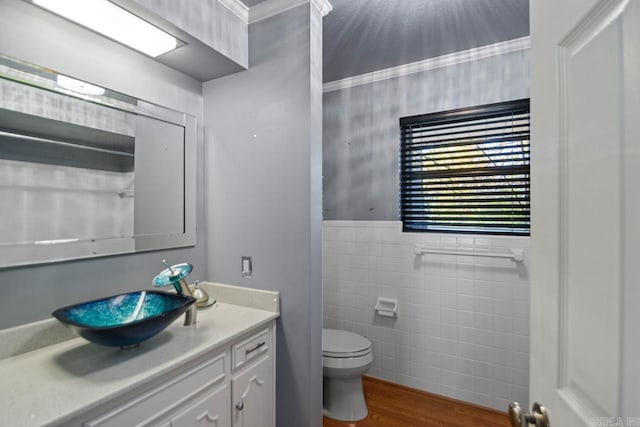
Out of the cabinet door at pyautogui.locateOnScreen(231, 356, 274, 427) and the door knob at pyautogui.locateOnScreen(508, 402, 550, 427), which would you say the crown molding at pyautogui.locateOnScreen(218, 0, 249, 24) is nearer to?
the cabinet door at pyautogui.locateOnScreen(231, 356, 274, 427)

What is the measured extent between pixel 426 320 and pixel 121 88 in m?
2.42

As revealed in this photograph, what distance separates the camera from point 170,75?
168 centimetres

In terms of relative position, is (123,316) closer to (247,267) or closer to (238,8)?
(247,267)

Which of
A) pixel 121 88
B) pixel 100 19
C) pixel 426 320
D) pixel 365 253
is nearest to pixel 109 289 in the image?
pixel 121 88

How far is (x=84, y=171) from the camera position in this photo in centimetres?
133

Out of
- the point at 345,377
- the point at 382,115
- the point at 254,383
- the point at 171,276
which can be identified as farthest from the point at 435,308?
the point at 171,276

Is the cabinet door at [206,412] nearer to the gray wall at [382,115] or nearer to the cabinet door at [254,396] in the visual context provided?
the cabinet door at [254,396]

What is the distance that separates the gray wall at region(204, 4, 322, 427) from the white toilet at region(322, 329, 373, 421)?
314 mm

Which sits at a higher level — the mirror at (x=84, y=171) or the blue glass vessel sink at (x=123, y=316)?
the mirror at (x=84, y=171)

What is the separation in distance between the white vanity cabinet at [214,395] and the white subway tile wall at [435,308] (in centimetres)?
111

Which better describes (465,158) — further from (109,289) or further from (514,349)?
(109,289)

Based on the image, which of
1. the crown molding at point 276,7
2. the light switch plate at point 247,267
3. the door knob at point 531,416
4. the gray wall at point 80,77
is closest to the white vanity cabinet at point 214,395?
the light switch plate at point 247,267

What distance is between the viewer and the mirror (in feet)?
3.71

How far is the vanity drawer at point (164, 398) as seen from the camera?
2.93 feet
